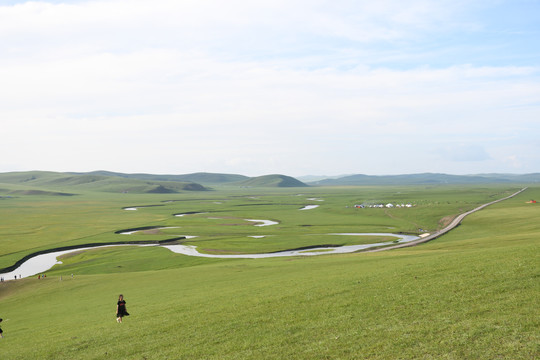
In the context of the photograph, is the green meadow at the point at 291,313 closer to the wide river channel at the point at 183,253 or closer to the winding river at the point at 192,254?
the wide river channel at the point at 183,253

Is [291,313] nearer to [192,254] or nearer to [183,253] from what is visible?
[192,254]

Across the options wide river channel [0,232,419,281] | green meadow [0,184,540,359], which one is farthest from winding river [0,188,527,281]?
green meadow [0,184,540,359]

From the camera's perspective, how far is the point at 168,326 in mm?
27234

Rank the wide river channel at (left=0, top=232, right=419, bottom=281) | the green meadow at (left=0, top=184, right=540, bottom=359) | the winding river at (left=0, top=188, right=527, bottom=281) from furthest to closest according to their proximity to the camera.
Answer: the winding river at (left=0, top=188, right=527, bottom=281) < the wide river channel at (left=0, top=232, right=419, bottom=281) < the green meadow at (left=0, top=184, right=540, bottom=359)

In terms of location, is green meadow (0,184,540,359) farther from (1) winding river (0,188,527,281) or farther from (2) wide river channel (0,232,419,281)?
(1) winding river (0,188,527,281)

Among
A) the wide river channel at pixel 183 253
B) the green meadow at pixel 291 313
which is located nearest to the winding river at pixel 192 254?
the wide river channel at pixel 183 253

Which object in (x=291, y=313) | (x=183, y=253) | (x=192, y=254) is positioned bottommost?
(x=192, y=254)

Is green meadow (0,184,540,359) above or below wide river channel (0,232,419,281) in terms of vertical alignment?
above

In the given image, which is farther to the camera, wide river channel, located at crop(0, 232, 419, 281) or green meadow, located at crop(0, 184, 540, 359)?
wide river channel, located at crop(0, 232, 419, 281)

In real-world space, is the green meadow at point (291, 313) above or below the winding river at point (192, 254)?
above

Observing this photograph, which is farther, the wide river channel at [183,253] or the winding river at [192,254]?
the winding river at [192,254]

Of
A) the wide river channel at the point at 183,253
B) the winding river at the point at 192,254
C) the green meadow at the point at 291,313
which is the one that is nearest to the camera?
the green meadow at the point at 291,313

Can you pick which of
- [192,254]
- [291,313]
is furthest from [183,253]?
[291,313]

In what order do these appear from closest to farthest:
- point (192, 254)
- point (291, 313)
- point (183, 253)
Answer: point (291, 313)
point (192, 254)
point (183, 253)
